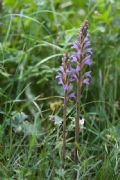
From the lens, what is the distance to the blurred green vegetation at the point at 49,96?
2.46 meters

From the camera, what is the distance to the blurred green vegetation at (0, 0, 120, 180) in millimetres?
2455

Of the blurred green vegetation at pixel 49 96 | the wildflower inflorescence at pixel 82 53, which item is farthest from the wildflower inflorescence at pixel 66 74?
the blurred green vegetation at pixel 49 96

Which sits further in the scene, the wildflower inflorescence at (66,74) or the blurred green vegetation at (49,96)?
the blurred green vegetation at (49,96)

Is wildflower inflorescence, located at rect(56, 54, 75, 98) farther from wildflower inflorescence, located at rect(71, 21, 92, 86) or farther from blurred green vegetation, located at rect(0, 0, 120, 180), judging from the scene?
blurred green vegetation, located at rect(0, 0, 120, 180)

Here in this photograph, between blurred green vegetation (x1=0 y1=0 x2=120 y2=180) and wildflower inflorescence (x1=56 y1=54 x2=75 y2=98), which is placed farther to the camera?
blurred green vegetation (x1=0 y1=0 x2=120 y2=180)

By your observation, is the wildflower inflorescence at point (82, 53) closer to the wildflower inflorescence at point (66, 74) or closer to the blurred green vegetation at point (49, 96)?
the wildflower inflorescence at point (66, 74)

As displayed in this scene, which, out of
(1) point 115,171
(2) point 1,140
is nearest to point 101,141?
(1) point 115,171

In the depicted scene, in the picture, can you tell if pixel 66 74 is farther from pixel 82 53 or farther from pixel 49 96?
pixel 49 96

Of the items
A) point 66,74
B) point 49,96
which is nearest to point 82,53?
point 66,74

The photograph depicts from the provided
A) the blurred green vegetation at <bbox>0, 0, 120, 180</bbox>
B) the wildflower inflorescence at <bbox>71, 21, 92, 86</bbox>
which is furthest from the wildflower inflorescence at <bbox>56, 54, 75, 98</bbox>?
the blurred green vegetation at <bbox>0, 0, 120, 180</bbox>

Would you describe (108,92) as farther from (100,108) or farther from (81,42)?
(81,42)

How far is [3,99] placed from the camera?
3.03 metres

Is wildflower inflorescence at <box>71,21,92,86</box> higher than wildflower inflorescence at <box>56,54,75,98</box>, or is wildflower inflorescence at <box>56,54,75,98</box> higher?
wildflower inflorescence at <box>71,21,92,86</box>

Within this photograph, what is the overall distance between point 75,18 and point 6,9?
0.70 m
